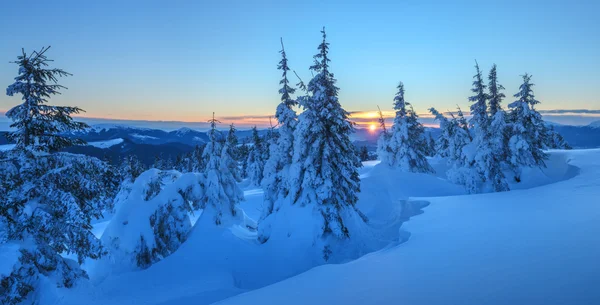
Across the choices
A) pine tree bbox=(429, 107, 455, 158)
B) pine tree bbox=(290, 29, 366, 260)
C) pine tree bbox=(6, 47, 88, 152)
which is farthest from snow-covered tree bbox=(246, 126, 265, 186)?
pine tree bbox=(6, 47, 88, 152)

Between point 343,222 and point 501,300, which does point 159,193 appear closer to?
point 343,222

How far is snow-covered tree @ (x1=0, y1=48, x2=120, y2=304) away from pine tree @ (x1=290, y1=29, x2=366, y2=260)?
28.3ft

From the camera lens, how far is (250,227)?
71.1 ft

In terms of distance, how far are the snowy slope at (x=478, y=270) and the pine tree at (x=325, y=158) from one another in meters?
5.58

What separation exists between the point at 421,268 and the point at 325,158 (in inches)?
372

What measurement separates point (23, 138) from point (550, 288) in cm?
1339

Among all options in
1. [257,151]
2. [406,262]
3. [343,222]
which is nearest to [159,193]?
[343,222]

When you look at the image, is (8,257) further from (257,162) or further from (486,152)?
(257,162)

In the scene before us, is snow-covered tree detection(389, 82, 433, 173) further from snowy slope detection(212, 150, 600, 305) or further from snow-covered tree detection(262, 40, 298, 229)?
snowy slope detection(212, 150, 600, 305)

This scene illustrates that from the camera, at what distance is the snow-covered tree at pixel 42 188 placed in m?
8.80

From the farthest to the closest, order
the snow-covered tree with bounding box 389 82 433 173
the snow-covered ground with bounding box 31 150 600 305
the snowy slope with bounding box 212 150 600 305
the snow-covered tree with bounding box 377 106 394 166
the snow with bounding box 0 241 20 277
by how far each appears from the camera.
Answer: the snow-covered tree with bounding box 377 106 394 166
the snow-covered tree with bounding box 389 82 433 173
the snow with bounding box 0 241 20 277
the snow-covered ground with bounding box 31 150 600 305
the snowy slope with bounding box 212 150 600 305

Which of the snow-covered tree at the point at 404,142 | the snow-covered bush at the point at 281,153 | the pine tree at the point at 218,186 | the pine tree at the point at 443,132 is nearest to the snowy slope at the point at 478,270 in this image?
the snow-covered bush at the point at 281,153

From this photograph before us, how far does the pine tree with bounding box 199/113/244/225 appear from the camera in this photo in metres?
18.4

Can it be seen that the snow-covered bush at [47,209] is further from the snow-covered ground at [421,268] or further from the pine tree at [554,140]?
the pine tree at [554,140]
